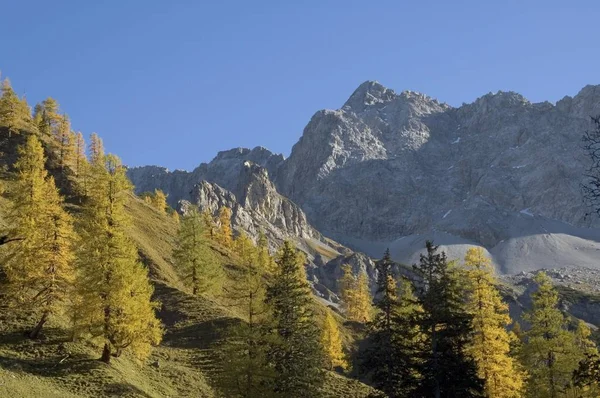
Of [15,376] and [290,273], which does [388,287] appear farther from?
[15,376]

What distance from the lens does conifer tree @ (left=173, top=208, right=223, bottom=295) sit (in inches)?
2491

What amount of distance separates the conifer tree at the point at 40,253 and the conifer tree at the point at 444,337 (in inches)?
920

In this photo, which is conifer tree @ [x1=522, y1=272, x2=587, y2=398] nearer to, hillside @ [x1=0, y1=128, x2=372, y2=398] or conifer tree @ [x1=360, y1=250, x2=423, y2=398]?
conifer tree @ [x1=360, y1=250, x2=423, y2=398]

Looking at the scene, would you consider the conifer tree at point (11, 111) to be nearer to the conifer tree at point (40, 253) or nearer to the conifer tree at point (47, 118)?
the conifer tree at point (47, 118)

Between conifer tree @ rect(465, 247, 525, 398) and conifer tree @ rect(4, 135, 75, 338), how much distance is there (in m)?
27.0

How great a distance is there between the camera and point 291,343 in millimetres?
35125

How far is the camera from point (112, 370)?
32.3 metres

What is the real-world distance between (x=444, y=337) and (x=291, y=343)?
10696 millimetres

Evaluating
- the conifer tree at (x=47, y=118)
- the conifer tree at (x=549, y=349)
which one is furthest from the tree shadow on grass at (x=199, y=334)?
the conifer tree at (x=47, y=118)

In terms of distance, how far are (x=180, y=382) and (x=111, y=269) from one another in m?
10.4

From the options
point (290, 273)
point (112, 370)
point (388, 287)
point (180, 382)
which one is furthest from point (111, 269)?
point (388, 287)

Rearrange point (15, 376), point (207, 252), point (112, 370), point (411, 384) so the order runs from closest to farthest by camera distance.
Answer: point (15, 376)
point (411, 384)
point (112, 370)
point (207, 252)

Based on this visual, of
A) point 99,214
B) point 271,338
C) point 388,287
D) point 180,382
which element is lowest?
point 180,382

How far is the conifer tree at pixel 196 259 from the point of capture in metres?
63.3
